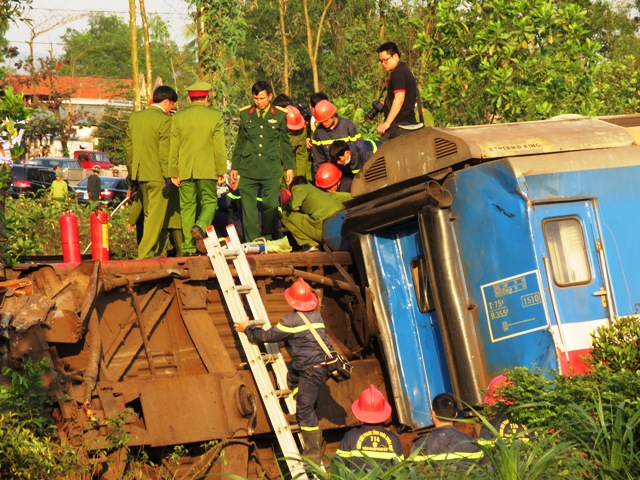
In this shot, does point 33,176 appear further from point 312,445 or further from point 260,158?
point 312,445

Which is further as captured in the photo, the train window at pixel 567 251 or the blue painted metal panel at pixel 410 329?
the blue painted metal panel at pixel 410 329

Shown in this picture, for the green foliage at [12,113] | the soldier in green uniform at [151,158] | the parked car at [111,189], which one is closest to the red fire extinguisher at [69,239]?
the soldier in green uniform at [151,158]

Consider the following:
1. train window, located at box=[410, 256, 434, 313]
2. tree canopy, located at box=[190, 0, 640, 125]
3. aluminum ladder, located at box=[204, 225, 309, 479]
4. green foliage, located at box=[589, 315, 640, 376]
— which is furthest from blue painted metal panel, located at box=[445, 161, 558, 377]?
tree canopy, located at box=[190, 0, 640, 125]

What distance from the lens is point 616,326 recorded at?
8.89 meters

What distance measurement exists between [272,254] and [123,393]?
242cm

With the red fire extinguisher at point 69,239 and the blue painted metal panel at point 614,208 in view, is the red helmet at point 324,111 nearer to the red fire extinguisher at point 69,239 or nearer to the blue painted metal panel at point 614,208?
the red fire extinguisher at point 69,239

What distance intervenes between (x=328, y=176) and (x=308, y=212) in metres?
0.63

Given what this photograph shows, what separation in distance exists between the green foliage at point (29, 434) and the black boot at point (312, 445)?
2.09 meters

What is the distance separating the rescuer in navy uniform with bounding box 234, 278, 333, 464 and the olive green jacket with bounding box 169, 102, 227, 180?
2.73 meters

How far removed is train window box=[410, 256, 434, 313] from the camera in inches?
426

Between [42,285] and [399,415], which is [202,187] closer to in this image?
[42,285]

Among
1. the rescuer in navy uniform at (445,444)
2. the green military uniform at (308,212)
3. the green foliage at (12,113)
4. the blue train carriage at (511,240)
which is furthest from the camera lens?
the green military uniform at (308,212)

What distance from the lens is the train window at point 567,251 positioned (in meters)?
9.44

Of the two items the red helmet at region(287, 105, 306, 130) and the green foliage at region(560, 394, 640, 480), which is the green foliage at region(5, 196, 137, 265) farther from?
the green foliage at region(560, 394, 640, 480)
